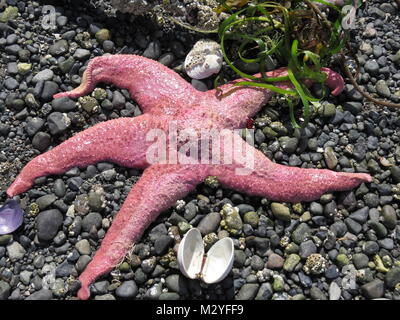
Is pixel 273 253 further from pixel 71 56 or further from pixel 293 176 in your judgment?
pixel 71 56

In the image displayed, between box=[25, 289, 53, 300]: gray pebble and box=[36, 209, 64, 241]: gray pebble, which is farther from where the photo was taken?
box=[36, 209, 64, 241]: gray pebble

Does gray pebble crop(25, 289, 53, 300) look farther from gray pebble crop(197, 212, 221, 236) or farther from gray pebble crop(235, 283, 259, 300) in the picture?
gray pebble crop(235, 283, 259, 300)

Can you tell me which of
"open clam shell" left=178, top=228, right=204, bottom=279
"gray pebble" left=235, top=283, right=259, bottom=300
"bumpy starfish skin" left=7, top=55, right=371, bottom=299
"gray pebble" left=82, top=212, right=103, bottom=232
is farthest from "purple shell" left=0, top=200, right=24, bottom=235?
"gray pebble" left=235, top=283, right=259, bottom=300

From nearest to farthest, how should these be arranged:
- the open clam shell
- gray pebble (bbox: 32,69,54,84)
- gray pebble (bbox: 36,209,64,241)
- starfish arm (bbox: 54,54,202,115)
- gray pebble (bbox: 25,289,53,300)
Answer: the open clam shell → gray pebble (bbox: 25,289,53,300) → gray pebble (bbox: 36,209,64,241) → starfish arm (bbox: 54,54,202,115) → gray pebble (bbox: 32,69,54,84)

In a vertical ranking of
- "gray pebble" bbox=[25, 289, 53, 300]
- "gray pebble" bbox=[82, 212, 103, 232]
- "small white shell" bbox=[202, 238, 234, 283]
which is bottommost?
"gray pebble" bbox=[25, 289, 53, 300]

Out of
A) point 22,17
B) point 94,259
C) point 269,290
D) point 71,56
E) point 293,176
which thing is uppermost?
point 22,17

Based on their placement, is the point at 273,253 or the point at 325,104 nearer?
the point at 273,253

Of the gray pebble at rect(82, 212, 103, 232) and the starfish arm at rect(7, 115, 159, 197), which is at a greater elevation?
the starfish arm at rect(7, 115, 159, 197)

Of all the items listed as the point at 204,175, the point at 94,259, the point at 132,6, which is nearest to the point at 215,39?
the point at 132,6
